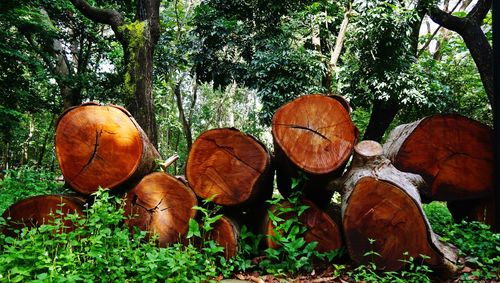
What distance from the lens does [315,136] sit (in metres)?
3.01

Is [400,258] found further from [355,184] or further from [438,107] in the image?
[438,107]

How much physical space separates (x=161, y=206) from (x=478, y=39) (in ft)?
16.2

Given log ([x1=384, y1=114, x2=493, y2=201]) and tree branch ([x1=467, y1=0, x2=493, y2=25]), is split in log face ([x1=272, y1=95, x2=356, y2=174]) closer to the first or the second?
log ([x1=384, y1=114, x2=493, y2=201])

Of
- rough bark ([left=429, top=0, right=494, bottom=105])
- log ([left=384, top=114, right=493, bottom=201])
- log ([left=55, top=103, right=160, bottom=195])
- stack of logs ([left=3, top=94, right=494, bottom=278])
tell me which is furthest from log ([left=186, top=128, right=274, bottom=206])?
rough bark ([left=429, top=0, right=494, bottom=105])

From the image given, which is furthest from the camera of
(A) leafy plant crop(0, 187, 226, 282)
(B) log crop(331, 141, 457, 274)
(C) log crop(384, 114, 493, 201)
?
(C) log crop(384, 114, 493, 201)

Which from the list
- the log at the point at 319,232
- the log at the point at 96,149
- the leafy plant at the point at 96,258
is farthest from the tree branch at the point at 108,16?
the log at the point at 319,232

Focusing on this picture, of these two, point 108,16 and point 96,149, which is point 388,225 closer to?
point 96,149

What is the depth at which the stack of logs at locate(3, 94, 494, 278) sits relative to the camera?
2.83 m

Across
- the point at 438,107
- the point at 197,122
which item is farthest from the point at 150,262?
the point at 197,122

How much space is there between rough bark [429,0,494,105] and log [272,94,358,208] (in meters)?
2.76

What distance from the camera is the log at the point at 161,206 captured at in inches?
127

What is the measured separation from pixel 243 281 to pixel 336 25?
864cm

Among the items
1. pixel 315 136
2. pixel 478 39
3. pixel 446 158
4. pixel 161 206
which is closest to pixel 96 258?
pixel 161 206

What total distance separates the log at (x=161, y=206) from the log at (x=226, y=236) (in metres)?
0.24
